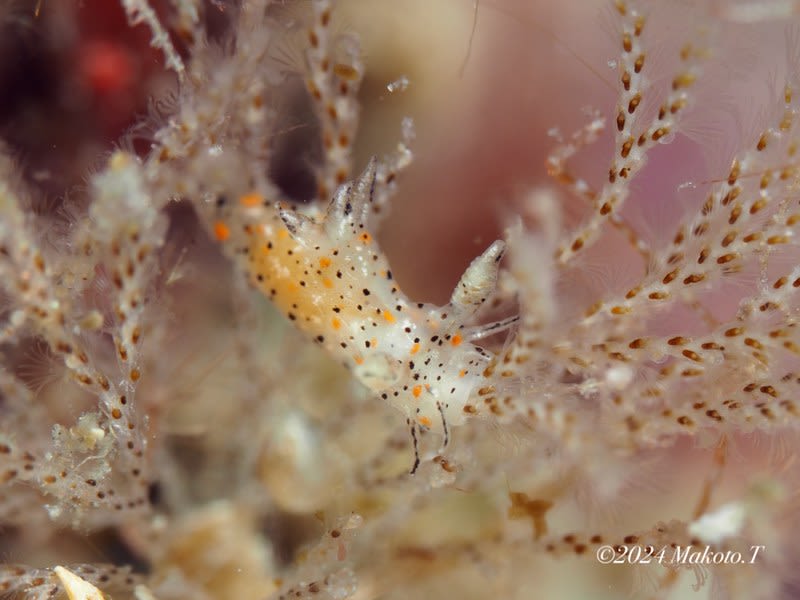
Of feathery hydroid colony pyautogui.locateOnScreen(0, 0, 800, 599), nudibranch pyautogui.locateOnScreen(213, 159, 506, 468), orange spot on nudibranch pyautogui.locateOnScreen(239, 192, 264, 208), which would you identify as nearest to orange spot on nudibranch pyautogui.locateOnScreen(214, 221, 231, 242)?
feathery hydroid colony pyautogui.locateOnScreen(0, 0, 800, 599)

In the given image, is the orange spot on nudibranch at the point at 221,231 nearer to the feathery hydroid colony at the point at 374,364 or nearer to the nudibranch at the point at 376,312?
the feathery hydroid colony at the point at 374,364

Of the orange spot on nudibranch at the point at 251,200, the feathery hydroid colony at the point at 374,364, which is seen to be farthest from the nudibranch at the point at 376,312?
the orange spot on nudibranch at the point at 251,200

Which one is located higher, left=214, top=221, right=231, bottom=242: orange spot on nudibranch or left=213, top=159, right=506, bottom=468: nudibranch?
left=214, top=221, right=231, bottom=242: orange spot on nudibranch

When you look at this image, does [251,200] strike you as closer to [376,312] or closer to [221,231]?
[221,231]

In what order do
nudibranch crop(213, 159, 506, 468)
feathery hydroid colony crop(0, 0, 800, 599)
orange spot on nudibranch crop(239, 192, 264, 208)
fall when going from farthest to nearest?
orange spot on nudibranch crop(239, 192, 264, 208) → nudibranch crop(213, 159, 506, 468) → feathery hydroid colony crop(0, 0, 800, 599)

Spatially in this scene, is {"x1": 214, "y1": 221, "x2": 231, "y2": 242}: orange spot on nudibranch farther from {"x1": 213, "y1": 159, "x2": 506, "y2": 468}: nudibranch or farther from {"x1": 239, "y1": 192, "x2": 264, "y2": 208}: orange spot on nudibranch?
{"x1": 213, "y1": 159, "x2": 506, "y2": 468}: nudibranch

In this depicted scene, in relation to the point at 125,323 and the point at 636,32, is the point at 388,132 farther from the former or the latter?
the point at 125,323

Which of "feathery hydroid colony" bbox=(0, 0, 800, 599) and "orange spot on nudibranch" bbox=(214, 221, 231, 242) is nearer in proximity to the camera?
"feathery hydroid colony" bbox=(0, 0, 800, 599)
